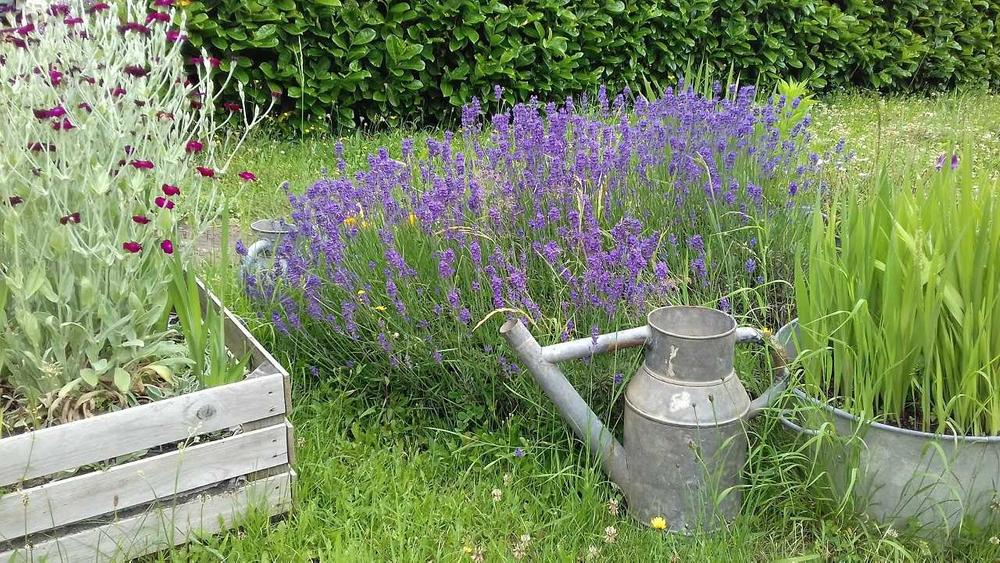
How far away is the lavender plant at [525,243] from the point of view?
253 cm

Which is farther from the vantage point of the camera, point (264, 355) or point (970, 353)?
point (264, 355)

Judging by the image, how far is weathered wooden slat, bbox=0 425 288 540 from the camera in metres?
1.84

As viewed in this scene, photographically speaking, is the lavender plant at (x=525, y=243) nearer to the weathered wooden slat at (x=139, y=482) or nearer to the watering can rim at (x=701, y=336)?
the watering can rim at (x=701, y=336)

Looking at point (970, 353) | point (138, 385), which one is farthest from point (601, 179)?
point (138, 385)

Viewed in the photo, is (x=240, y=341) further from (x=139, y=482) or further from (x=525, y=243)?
(x=525, y=243)

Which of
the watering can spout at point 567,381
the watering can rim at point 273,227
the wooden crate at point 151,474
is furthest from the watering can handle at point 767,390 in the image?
the watering can rim at point 273,227

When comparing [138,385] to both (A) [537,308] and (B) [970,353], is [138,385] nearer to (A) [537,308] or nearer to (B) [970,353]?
(A) [537,308]

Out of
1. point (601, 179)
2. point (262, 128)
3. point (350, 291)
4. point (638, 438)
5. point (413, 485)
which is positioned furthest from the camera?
point (262, 128)

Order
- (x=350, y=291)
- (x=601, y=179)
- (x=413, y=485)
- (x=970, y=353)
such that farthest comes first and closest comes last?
(x=601, y=179) < (x=350, y=291) < (x=413, y=485) < (x=970, y=353)

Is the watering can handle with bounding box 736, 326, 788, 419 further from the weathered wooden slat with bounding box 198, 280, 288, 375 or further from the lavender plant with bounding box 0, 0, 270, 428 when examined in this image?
the lavender plant with bounding box 0, 0, 270, 428

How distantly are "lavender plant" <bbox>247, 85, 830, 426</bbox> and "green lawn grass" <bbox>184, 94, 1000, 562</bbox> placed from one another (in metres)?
0.15

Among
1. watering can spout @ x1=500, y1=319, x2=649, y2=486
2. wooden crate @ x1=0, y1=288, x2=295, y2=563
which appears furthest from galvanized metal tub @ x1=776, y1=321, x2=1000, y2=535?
wooden crate @ x1=0, y1=288, x2=295, y2=563

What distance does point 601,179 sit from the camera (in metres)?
2.89

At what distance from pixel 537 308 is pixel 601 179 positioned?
65 cm
